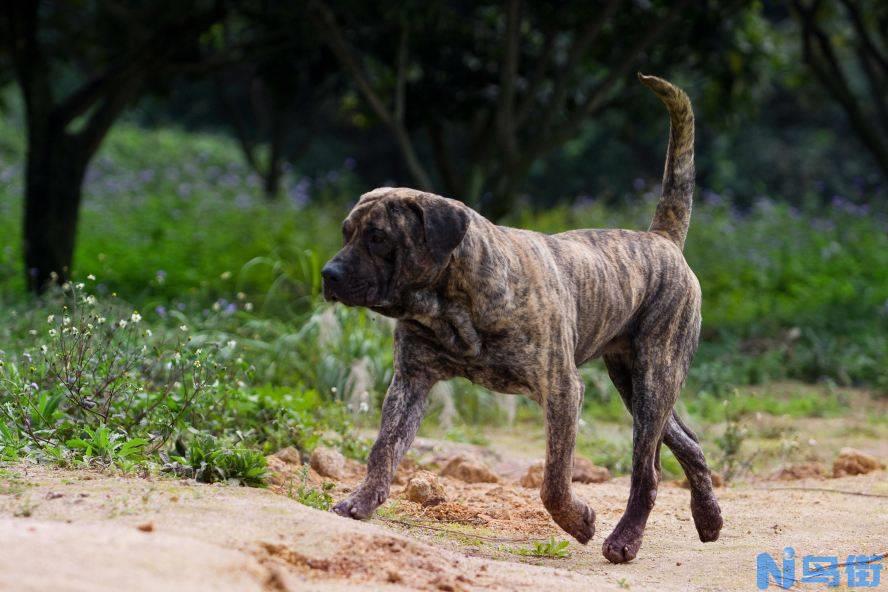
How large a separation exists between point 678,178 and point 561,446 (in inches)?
69.9

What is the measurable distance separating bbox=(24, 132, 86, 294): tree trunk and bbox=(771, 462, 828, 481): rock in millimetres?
7220

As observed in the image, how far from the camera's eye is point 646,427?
18.4 feet

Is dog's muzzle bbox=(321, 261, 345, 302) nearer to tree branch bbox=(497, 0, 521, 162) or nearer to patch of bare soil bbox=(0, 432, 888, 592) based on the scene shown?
patch of bare soil bbox=(0, 432, 888, 592)

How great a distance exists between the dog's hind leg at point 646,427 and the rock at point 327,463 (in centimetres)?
172

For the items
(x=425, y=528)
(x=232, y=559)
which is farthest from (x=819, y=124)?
(x=232, y=559)

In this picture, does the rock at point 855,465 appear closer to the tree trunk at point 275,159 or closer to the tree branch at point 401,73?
the tree branch at point 401,73

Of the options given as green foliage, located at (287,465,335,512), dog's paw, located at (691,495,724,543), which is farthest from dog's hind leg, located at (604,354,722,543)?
green foliage, located at (287,465,335,512)

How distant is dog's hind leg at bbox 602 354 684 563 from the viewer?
5422 millimetres

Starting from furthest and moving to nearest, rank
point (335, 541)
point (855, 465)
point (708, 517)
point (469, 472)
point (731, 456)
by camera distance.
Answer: point (731, 456) → point (855, 465) → point (469, 472) → point (708, 517) → point (335, 541)

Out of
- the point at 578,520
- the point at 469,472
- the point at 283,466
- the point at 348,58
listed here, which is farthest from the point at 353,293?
the point at 348,58

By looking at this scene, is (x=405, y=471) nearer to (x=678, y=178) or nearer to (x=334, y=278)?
(x=678, y=178)

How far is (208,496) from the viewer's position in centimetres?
462

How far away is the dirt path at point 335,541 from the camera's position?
355 cm

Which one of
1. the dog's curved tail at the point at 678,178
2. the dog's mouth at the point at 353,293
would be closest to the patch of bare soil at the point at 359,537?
the dog's mouth at the point at 353,293
